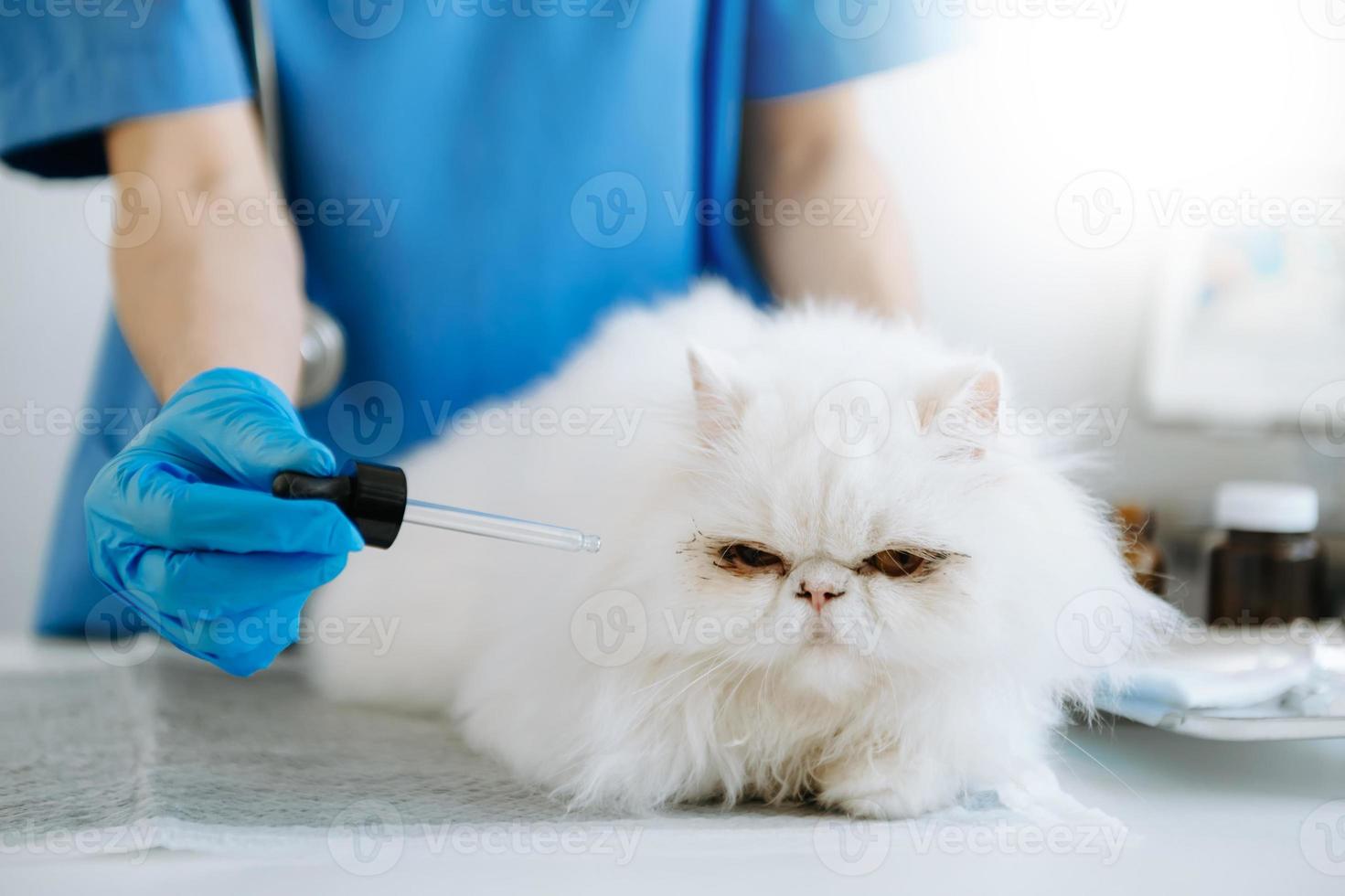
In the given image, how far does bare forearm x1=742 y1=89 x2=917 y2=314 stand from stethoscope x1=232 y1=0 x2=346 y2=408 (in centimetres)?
54

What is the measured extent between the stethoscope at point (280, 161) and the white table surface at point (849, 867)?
60cm

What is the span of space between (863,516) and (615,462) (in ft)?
0.71

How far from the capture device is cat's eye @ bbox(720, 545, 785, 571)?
644 millimetres

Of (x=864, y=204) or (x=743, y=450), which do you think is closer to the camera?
→ (x=743, y=450)

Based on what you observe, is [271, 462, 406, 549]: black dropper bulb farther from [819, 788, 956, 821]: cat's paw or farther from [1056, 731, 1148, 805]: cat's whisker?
[1056, 731, 1148, 805]: cat's whisker

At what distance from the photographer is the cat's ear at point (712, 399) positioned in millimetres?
677

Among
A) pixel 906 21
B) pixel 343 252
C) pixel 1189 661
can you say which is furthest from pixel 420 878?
pixel 906 21

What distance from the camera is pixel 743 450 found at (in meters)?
0.66

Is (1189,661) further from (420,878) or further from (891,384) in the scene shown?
(420,878)

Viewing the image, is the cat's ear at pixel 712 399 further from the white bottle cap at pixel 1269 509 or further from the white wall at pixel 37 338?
the white wall at pixel 37 338

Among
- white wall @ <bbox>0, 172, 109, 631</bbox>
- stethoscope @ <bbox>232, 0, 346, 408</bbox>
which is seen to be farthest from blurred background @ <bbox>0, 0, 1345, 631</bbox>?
stethoscope @ <bbox>232, 0, 346, 408</bbox>

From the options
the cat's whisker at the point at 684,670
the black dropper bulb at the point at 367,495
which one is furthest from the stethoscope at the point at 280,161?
the cat's whisker at the point at 684,670

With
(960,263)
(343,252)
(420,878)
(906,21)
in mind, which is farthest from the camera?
(960,263)

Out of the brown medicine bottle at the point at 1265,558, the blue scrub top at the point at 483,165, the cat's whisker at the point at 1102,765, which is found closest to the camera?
the cat's whisker at the point at 1102,765
